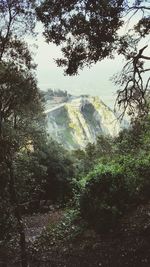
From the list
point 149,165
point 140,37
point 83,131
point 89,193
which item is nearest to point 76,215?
point 89,193

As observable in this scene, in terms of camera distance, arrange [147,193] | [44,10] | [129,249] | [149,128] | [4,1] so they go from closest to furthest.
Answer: [44,10] → [129,249] → [4,1] → [147,193] → [149,128]

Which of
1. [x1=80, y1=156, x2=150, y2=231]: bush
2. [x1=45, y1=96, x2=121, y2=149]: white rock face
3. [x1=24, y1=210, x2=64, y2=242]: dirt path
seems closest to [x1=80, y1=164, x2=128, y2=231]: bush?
[x1=80, y1=156, x2=150, y2=231]: bush

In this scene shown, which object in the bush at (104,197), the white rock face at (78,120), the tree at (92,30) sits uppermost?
the white rock face at (78,120)

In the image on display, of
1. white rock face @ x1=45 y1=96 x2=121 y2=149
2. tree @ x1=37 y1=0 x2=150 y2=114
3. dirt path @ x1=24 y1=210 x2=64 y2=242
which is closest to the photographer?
tree @ x1=37 y1=0 x2=150 y2=114

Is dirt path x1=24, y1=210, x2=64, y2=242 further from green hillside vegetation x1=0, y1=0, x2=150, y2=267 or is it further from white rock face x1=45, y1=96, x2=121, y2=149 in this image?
white rock face x1=45, y1=96, x2=121, y2=149

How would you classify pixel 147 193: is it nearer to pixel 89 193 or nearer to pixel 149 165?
pixel 149 165

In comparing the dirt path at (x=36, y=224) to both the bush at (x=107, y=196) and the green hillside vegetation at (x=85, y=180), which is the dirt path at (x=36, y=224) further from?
the bush at (x=107, y=196)

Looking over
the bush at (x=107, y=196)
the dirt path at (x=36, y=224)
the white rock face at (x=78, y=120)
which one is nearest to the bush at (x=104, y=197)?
the bush at (x=107, y=196)

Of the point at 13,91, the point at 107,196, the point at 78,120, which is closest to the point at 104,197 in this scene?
the point at 107,196
